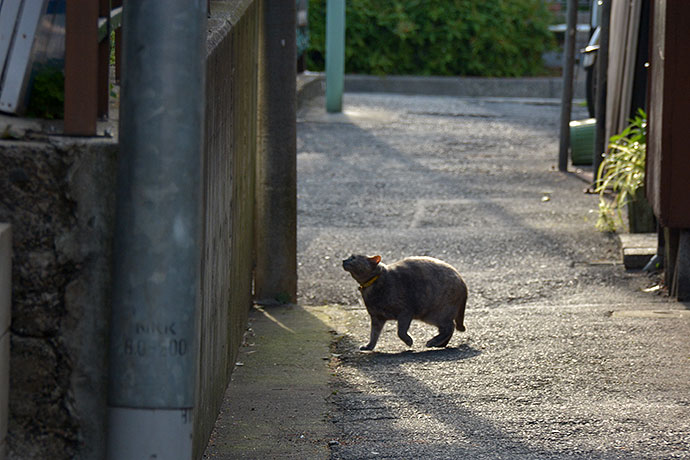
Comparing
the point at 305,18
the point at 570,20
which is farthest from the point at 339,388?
the point at 305,18

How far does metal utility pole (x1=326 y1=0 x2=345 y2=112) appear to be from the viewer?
16.7m

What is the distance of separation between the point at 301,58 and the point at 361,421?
16.5 meters

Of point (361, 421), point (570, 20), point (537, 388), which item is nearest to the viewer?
point (361, 421)

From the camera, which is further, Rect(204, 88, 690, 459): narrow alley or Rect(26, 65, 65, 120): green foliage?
Rect(204, 88, 690, 459): narrow alley

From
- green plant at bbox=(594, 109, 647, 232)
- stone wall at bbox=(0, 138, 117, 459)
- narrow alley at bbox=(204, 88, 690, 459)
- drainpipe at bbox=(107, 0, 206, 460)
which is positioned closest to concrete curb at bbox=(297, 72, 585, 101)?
narrow alley at bbox=(204, 88, 690, 459)

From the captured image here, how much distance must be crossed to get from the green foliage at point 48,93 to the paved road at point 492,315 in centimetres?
162

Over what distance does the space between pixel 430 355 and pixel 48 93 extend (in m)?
2.90

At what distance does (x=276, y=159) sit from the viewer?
687 cm

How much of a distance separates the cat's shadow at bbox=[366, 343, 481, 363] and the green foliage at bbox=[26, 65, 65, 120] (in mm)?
2625

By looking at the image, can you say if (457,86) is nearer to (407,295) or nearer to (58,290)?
(407,295)

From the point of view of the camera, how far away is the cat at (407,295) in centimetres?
588

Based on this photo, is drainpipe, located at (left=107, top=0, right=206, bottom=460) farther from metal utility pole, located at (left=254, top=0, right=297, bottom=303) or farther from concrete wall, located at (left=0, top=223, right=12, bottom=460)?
metal utility pole, located at (left=254, top=0, right=297, bottom=303)

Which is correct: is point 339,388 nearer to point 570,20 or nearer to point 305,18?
point 570,20

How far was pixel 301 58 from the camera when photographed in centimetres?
2031
